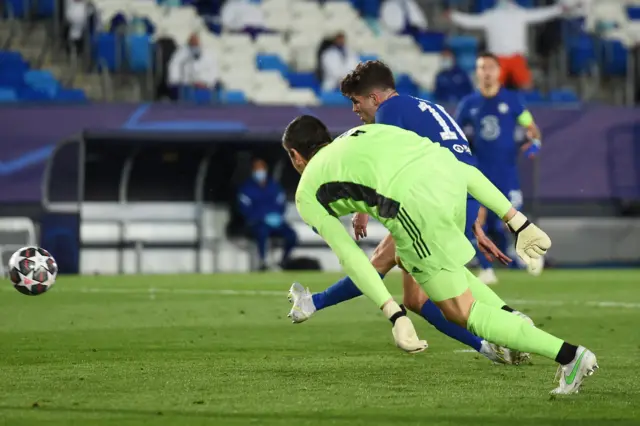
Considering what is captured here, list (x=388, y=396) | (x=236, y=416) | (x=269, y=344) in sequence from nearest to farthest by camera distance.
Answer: (x=236, y=416)
(x=388, y=396)
(x=269, y=344)

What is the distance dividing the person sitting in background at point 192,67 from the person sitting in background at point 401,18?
4.46 m

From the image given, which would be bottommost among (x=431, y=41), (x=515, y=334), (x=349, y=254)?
(x=431, y=41)

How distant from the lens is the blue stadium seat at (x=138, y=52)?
65.6 ft

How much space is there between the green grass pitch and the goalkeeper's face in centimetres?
149

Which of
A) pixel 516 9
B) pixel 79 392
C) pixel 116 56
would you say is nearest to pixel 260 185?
pixel 116 56

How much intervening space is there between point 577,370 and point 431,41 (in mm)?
18370

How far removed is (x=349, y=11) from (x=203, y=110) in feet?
18.7

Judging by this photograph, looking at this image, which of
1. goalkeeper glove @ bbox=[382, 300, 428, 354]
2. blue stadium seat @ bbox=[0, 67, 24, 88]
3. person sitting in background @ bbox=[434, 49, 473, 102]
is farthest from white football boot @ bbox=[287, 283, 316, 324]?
person sitting in background @ bbox=[434, 49, 473, 102]

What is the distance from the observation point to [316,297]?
25.6ft

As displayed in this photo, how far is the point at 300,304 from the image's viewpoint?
7.43 m

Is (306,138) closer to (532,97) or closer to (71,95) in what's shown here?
(71,95)

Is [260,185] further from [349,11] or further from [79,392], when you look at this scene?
[79,392]

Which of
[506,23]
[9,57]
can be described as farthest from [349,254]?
[506,23]

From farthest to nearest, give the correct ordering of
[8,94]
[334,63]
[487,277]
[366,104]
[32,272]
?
1. [334,63]
2. [8,94]
3. [487,277]
4. [32,272]
5. [366,104]
